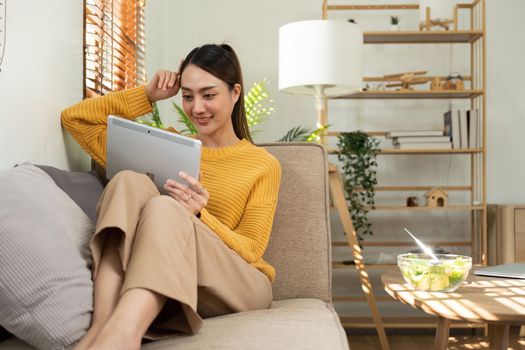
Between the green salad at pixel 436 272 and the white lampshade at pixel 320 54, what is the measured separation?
149 cm

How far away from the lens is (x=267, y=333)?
1.31m

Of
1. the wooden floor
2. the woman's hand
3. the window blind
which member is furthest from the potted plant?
the woman's hand

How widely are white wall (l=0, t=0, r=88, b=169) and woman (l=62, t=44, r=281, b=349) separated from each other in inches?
4.0

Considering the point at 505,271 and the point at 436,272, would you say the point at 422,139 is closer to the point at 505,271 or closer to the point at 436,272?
the point at 505,271

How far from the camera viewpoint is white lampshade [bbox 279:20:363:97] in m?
3.07

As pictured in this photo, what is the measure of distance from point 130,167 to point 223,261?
1.46 feet

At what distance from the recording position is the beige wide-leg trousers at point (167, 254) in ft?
4.05

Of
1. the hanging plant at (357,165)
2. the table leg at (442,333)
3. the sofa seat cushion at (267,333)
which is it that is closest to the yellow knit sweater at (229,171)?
the sofa seat cushion at (267,333)

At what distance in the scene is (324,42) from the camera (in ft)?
10.1

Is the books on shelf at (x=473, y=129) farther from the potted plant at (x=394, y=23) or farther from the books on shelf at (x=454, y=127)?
the potted plant at (x=394, y=23)

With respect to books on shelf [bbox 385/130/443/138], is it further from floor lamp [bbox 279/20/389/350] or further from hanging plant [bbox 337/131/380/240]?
floor lamp [bbox 279/20/389/350]

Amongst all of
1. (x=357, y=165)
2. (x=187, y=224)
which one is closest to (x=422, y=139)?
(x=357, y=165)

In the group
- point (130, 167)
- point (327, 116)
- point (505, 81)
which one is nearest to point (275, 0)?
point (327, 116)

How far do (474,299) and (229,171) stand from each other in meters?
0.83
